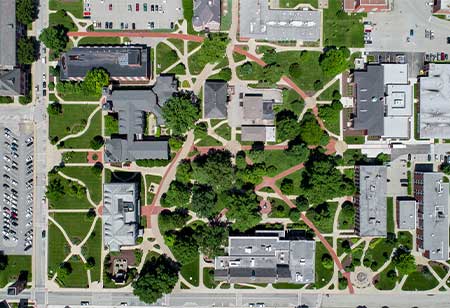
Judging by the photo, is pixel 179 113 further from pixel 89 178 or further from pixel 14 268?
pixel 14 268

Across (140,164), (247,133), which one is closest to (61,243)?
(140,164)

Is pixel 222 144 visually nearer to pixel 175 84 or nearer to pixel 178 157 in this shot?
pixel 178 157

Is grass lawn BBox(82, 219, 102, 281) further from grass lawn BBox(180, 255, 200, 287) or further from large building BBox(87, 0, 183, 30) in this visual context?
large building BBox(87, 0, 183, 30)

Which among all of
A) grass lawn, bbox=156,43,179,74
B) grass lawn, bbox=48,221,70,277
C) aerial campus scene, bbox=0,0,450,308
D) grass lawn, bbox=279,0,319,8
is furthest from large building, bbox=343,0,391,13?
grass lawn, bbox=48,221,70,277

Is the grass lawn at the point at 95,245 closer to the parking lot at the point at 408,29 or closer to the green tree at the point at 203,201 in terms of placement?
the green tree at the point at 203,201

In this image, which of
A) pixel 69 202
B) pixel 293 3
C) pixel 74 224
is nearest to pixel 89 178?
pixel 69 202

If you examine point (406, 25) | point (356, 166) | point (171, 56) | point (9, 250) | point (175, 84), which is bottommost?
point (9, 250)

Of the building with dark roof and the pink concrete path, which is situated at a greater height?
the building with dark roof
